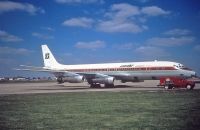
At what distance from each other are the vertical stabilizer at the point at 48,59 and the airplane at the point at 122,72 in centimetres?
617

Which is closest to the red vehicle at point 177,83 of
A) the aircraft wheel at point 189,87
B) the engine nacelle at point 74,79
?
the aircraft wheel at point 189,87

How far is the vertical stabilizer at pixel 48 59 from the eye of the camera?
192ft

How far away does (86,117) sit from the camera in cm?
1327

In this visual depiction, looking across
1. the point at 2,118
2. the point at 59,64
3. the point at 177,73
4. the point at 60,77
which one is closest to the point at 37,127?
the point at 2,118

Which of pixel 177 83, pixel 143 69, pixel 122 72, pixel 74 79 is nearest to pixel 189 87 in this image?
pixel 177 83

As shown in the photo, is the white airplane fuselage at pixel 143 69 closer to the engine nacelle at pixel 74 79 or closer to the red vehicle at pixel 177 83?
the red vehicle at pixel 177 83

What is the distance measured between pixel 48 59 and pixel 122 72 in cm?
1972

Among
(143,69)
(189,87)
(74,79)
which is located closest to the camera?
(189,87)

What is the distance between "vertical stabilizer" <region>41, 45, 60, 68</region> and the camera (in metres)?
58.5

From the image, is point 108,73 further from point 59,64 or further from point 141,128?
point 141,128

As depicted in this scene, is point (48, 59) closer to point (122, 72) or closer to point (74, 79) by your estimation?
point (74, 79)

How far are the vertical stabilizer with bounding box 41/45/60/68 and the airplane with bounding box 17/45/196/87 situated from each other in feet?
20.3

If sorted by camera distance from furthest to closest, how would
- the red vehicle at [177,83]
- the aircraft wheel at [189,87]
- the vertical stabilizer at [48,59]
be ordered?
the vertical stabilizer at [48,59], the red vehicle at [177,83], the aircraft wheel at [189,87]

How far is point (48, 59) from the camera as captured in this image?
59.5m
